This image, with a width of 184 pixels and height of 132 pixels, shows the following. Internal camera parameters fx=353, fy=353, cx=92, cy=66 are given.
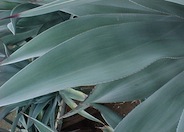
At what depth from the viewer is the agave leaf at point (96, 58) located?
0.33 m

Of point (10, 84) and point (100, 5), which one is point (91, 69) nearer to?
point (10, 84)

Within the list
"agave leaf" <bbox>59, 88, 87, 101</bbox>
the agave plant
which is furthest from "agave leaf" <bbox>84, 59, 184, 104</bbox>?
"agave leaf" <bbox>59, 88, 87, 101</bbox>

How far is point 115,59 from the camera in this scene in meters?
0.39

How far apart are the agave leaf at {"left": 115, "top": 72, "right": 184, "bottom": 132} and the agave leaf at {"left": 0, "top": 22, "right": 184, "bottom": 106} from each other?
0.15ft

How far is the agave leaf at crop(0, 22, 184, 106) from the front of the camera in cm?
33

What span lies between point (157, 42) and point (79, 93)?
525mm

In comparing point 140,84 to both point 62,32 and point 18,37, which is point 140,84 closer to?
point 62,32

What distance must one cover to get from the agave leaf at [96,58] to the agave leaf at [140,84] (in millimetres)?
37

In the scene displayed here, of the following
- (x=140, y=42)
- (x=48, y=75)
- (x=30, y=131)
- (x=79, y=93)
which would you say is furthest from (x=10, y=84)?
(x=30, y=131)

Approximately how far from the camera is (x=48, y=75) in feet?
1.13

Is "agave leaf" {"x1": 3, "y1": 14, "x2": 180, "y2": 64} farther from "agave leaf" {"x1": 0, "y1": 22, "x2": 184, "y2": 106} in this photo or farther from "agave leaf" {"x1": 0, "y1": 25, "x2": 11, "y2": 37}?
"agave leaf" {"x1": 0, "y1": 25, "x2": 11, "y2": 37}

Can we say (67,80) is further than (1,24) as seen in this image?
No

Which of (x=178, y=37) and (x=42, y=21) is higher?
(x=178, y=37)

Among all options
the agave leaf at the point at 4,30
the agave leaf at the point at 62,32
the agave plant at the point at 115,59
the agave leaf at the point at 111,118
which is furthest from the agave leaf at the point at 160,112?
the agave leaf at the point at 4,30
